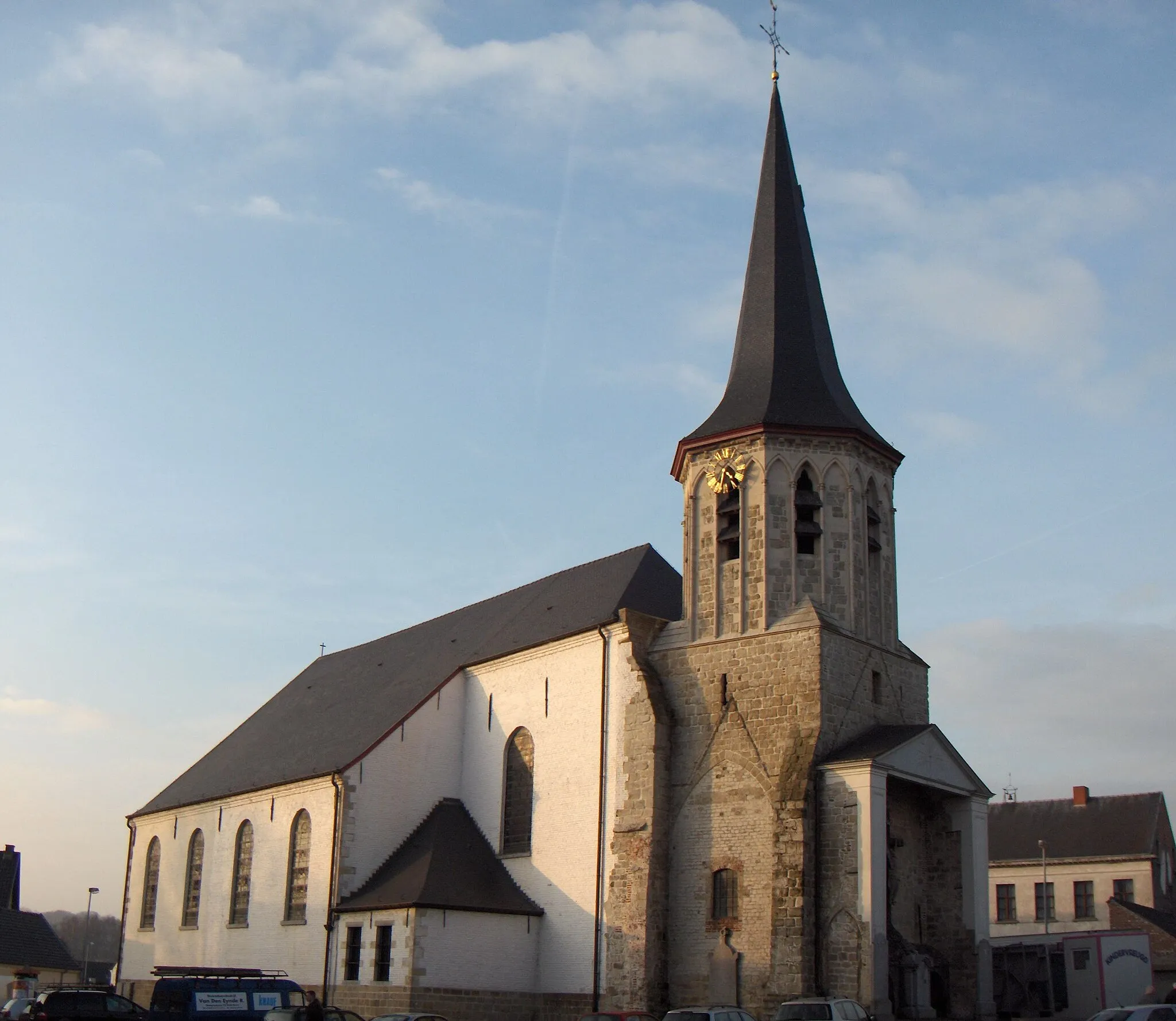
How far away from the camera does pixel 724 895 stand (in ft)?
82.7

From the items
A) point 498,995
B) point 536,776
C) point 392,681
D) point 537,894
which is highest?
point 392,681

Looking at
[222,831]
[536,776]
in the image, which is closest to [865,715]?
[536,776]

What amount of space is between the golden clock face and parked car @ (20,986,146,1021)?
52.1 feet

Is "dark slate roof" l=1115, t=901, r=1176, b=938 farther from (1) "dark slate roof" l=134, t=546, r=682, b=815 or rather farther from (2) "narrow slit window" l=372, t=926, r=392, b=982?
(2) "narrow slit window" l=372, t=926, r=392, b=982

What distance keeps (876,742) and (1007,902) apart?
33089mm

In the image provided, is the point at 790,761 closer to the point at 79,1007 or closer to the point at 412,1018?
the point at 412,1018

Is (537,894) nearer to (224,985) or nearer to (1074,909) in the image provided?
(224,985)

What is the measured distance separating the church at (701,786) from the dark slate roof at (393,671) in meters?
0.15

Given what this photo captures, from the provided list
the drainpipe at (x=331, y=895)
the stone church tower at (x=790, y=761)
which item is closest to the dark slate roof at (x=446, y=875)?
the drainpipe at (x=331, y=895)

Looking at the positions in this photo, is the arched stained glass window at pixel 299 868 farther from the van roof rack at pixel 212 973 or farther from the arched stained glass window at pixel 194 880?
the van roof rack at pixel 212 973

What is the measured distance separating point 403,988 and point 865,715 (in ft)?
36.4

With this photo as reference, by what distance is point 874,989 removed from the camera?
22.7 meters

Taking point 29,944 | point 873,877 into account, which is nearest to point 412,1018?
point 873,877

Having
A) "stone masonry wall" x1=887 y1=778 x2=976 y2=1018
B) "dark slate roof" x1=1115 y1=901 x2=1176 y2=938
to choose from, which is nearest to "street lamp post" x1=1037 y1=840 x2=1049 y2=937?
"dark slate roof" x1=1115 y1=901 x2=1176 y2=938
